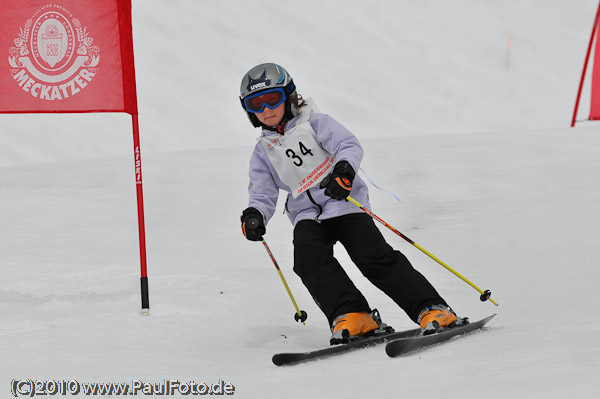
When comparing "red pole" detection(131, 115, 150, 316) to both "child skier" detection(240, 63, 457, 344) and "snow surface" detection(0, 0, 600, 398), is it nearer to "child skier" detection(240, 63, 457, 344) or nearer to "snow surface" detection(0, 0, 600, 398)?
"snow surface" detection(0, 0, 600, 398)

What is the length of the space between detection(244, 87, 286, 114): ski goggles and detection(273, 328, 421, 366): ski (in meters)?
1.22

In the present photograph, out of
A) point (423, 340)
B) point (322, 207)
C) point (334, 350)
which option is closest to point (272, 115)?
point (322, 207)

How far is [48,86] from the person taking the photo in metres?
4.31

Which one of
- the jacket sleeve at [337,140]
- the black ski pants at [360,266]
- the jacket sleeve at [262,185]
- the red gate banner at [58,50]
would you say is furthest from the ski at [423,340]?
the red gate banner at [58,50]

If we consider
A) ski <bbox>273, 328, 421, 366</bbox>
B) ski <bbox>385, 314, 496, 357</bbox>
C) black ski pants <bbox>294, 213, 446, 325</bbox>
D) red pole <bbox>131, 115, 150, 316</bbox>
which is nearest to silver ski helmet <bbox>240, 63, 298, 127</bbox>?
black ski pants <bbox>294, 213, 446, 325</bbox>

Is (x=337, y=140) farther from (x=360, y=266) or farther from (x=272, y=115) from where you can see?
(x=360, y=266)

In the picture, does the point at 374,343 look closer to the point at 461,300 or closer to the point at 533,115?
the point at 461,300

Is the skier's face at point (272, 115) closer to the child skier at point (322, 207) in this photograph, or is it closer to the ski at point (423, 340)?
the child skier at point (322, 207)

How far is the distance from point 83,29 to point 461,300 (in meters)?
2.66

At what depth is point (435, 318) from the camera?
3.39 metres

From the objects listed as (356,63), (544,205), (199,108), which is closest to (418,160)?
(544,205)

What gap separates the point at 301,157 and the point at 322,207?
0.88 ft

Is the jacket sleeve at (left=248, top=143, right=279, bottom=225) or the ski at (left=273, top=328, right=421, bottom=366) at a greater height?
the jacket sleeve at (left=248, top=143, right=279, bottom=225)

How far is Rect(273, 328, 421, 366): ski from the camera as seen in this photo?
3152 mm
